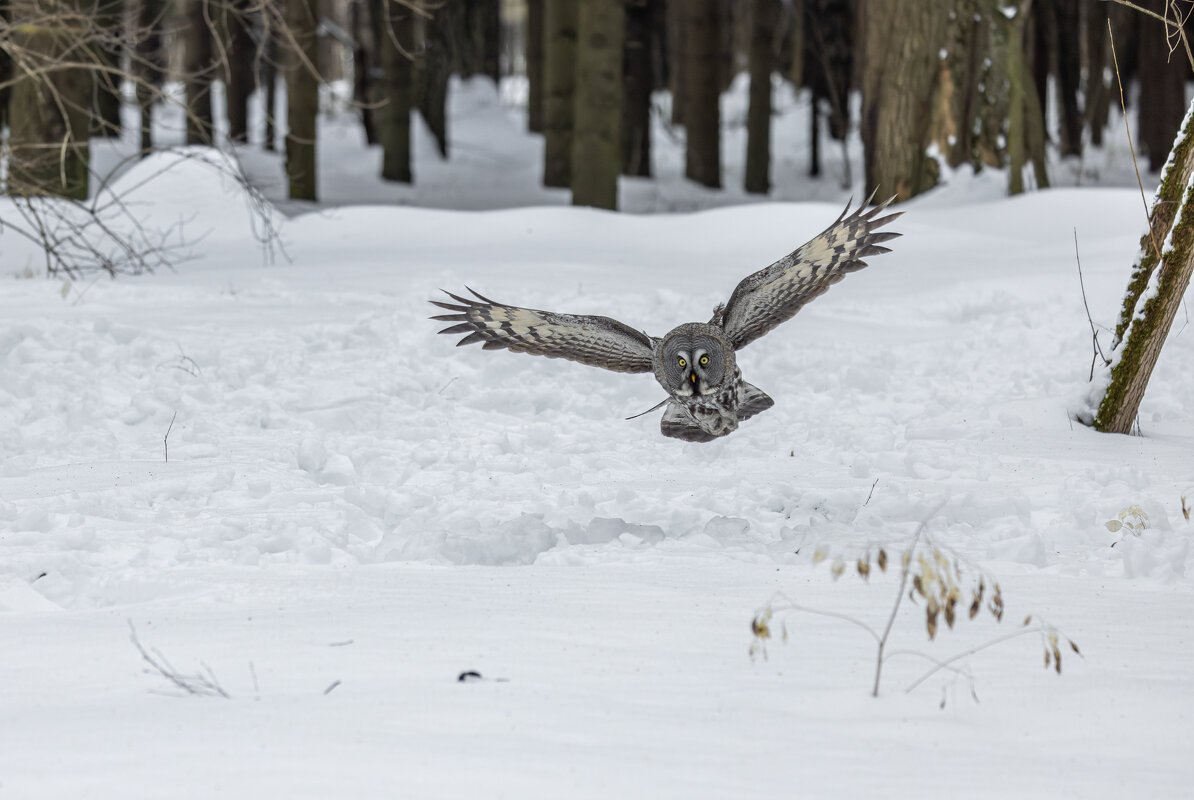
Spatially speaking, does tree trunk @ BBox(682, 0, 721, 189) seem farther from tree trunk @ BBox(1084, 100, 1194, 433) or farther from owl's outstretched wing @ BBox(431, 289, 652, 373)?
owl's outstretched wing @ BBox(431, 289, 652, 373)

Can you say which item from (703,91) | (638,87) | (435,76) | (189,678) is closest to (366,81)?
(435,76)

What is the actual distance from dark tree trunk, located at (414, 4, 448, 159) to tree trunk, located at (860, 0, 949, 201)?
9.12 meters

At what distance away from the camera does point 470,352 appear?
→ 22.1 feet

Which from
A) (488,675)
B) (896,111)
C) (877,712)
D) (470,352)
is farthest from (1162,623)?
(896,111)

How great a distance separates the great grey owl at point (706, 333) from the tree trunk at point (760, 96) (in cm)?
1345

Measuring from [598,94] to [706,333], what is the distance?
817 centimetres

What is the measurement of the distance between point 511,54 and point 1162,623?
3817cm

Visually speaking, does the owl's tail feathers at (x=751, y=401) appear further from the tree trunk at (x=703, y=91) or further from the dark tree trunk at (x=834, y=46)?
the dark tree trunk at (x=834, y=46)

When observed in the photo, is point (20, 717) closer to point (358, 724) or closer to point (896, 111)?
point (358, 724)

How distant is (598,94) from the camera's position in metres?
11.8

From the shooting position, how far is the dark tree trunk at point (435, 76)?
19.3 meters

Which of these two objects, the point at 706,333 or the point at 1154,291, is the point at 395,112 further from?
the point at 706,333

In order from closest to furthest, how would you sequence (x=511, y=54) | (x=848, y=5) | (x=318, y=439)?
(x=318, y=439)
(x=848, y=5)
(x=511, y=54)

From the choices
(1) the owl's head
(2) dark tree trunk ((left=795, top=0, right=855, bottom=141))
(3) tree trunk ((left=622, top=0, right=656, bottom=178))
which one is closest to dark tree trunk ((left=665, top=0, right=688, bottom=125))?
(2) dark tree trunk ((left=795, top=0, right=855, bottom=141))
